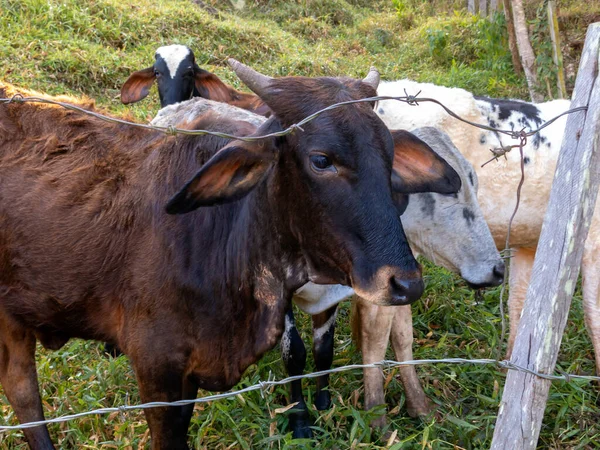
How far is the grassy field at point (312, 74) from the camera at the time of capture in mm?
3375

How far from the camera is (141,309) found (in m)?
2.57

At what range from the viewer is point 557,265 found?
209 cm

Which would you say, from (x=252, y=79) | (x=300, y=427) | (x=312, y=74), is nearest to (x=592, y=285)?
(x=300, y=427)

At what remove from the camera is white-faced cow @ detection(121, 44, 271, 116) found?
6504 millimetres

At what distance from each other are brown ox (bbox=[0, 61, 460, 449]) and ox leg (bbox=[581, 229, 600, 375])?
1.68 meters

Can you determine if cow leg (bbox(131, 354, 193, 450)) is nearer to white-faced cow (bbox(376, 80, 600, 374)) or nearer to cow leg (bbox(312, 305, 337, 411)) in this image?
cow leg (bbox(312, 305, 337, 411))

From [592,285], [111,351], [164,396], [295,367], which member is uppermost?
[592,285]

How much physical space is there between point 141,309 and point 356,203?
0.96 meters

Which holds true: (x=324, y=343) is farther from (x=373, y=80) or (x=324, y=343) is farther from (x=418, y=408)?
(x=373, y=80)

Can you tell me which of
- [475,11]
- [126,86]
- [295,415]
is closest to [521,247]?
[295,415]

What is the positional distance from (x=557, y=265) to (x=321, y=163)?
77 centimetres

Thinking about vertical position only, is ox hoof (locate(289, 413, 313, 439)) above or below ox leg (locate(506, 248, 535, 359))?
below

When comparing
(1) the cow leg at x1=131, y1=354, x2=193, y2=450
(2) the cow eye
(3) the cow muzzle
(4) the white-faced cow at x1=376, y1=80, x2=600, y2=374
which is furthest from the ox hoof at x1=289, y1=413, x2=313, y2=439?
(2) the cow eye

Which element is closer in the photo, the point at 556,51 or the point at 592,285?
the point at 592,285
